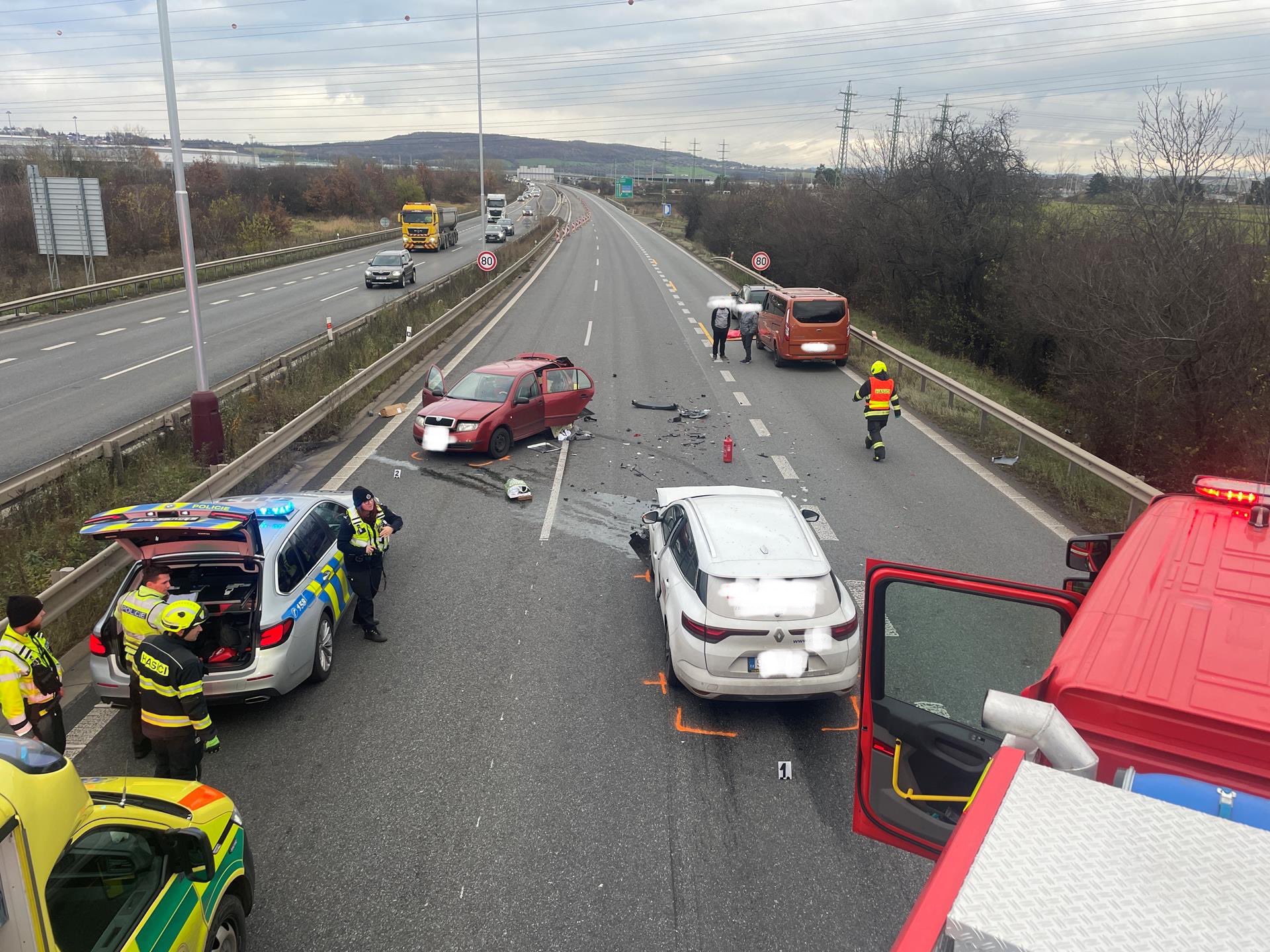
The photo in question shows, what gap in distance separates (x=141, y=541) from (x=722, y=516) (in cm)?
472

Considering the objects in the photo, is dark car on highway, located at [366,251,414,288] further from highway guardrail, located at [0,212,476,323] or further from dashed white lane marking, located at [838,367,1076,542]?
dashed white lane marking, located at [838,367,1076,542]

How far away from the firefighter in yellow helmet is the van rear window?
1967 cm

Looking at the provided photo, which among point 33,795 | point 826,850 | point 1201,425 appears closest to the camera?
point 33,795

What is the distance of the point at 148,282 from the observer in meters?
36.8

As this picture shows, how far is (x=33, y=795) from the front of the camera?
3.15 meters

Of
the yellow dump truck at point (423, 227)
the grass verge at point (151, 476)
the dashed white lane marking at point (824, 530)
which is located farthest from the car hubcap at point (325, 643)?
the yellow dump truck at point (423, 227)

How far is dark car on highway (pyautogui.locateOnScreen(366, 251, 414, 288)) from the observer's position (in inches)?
1543

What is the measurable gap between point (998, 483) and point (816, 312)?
10.8 meters

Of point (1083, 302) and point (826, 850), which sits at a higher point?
point (1083, 302)

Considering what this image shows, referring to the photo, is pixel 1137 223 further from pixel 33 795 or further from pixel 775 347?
pixel 33 795

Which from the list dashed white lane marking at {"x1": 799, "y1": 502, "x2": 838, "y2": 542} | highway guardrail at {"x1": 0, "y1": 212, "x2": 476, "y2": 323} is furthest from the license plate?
highway guardrail at {"x1": 0, "y1": 212, "x2": 476, "y2": 323}

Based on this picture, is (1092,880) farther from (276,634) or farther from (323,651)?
(323,651)

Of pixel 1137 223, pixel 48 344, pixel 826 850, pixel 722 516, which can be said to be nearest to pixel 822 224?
pixel 1137 223

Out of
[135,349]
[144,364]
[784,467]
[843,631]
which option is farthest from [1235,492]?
[135,349]
